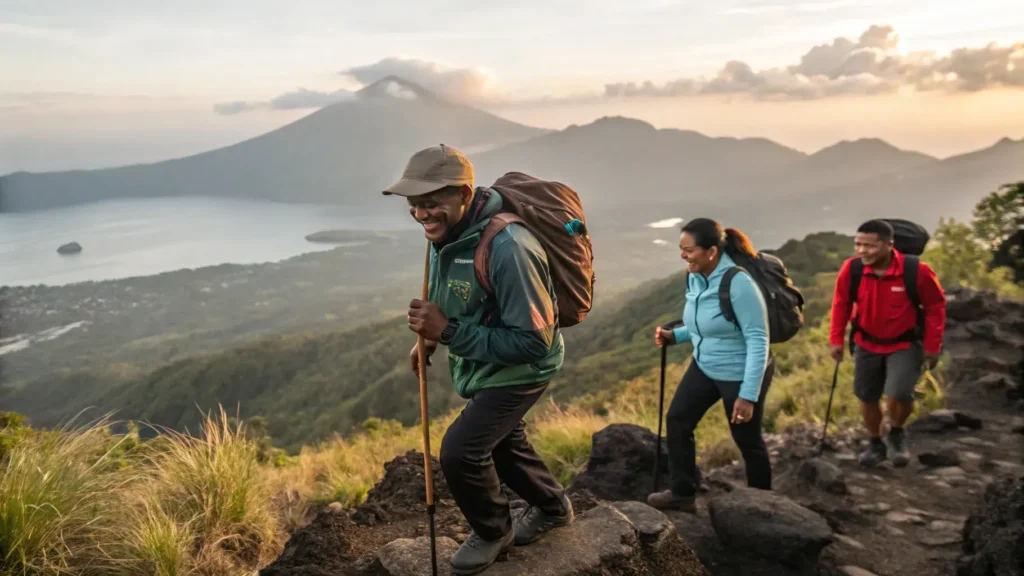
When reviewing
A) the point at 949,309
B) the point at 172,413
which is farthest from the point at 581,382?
the point at 172,413

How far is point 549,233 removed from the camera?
2814mm

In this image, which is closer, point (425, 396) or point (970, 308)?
point (425, 396)

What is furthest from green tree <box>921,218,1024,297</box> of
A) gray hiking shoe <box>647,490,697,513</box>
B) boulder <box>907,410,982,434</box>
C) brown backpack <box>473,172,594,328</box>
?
brown backpack <box>473,172,594,328</box>

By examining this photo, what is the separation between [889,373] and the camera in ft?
19.7

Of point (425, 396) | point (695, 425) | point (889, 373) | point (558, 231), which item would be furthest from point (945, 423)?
point (425, 396)

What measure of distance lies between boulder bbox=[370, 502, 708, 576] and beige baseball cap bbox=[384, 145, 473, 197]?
1.80m

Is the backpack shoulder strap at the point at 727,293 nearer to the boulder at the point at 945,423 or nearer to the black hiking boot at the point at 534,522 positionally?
the black hiking boot at the point at 534,522

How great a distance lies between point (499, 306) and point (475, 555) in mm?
1206

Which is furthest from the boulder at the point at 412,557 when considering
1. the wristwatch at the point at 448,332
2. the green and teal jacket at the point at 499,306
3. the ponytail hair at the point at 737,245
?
the ponytail hair at the point at 737,245

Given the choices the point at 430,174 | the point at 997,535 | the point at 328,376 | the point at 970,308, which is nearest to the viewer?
the point at 430,174

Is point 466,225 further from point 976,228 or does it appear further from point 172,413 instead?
point 172,413

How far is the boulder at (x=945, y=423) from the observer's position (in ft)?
24.2

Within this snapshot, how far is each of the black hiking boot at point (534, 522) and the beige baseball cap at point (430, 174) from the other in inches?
69.1

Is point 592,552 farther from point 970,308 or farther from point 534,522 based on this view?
point 970,308
